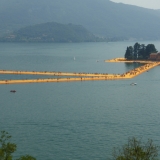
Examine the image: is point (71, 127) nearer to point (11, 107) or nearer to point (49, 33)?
point (11, 107)

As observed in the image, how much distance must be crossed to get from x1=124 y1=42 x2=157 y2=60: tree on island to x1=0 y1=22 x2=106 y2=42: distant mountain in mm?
118336

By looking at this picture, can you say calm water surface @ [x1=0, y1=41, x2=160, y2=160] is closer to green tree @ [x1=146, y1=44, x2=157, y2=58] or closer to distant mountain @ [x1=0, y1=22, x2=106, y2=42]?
green tree @ [x1=146, y1=44, x2=157, y2=58]

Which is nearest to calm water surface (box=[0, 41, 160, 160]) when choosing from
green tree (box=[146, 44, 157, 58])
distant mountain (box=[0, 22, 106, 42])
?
green tree (box=[146, 44, 157, 58])

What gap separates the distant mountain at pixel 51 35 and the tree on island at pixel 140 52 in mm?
118336

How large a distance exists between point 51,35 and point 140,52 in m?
124

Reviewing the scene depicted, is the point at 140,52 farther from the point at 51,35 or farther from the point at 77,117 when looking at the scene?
the point at 51,35

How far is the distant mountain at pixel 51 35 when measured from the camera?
18675 cm

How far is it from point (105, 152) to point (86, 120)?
543cm

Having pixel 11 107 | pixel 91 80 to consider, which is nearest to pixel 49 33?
pixel 91 80

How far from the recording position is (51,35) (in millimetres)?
189625

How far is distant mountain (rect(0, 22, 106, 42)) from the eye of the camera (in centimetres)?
18675

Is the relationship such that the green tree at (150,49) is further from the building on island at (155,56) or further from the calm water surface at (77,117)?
the calm water surface at (77,117)

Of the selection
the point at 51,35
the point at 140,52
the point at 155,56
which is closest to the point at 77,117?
the point at 155,56

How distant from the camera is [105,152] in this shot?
18.4 metres
